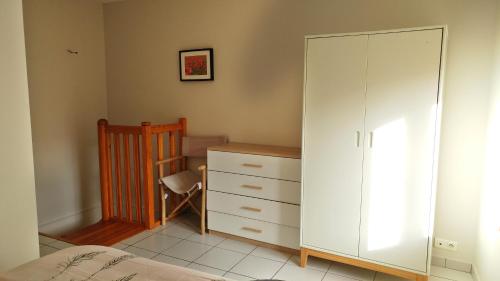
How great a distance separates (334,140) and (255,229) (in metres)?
1.13

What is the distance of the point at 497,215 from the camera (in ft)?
6.84

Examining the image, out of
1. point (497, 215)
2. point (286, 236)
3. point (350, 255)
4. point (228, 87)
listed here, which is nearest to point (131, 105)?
point (228, 87)

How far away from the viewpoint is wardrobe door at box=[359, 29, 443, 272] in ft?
A: 7.27

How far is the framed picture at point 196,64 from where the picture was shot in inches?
142

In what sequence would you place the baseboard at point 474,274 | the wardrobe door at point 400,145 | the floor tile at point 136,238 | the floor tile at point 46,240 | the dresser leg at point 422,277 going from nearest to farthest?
1. the wardrobe door at point 400,145
2. the dresser leg at point 422,277
3. the baseboard at point 474,274
4. the floor tile at point 46,240
5. the floor tile at point 136,238

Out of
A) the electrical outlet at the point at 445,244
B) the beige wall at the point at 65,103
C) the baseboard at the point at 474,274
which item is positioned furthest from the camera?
the beige wall at the point at 65,103

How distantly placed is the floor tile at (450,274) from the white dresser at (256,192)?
107 centimetres

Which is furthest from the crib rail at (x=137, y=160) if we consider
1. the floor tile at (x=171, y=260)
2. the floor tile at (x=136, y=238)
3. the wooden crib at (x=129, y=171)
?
the floor tile at (x=171, y=260)

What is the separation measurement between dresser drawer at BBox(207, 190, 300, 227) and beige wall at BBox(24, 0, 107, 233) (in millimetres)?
1824

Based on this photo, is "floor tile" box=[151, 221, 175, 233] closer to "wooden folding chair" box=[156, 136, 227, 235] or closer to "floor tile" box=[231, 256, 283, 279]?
"wooden folding chair" box=[156, 136, 227, 235]

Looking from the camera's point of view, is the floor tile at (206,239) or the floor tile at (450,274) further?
the floor tile at (206,239)

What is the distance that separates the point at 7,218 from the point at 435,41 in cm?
289

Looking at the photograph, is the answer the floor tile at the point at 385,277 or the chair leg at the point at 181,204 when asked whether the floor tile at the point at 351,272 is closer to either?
the floor tile at the point at 385,277

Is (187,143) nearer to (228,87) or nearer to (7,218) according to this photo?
(228,87)
